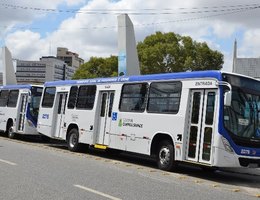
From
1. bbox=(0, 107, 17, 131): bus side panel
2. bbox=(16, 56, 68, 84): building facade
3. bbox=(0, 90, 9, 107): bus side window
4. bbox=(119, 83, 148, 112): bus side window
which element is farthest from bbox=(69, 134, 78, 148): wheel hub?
bbox=(16, 56, 68, 84): building facade

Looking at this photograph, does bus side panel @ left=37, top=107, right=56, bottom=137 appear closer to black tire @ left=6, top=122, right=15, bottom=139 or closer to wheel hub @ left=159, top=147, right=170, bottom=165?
black tire @ left=6, top=122, right=15, bottom=139

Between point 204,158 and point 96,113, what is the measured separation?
6.05 meters

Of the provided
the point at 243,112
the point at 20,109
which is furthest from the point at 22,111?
the point at 243,112

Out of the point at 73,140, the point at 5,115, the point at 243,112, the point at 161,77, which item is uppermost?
the point at 161,77

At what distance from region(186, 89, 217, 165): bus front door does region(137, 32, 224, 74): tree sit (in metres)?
32.4

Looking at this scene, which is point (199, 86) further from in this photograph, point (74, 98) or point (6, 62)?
point (6, 62)

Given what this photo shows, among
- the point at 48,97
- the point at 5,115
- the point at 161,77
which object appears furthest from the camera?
the point at 5,115

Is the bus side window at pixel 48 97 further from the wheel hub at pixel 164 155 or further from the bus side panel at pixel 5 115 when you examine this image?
the wheel hub at pixel 164 155

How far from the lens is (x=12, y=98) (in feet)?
80.7

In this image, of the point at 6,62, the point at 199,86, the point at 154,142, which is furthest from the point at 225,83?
the point at 6,62

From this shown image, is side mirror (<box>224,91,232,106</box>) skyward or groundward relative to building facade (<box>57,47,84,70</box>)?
groundward

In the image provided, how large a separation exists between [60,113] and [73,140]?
5.56 feet

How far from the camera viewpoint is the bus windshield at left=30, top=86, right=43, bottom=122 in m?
22.8

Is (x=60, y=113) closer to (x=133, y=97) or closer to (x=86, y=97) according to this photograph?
(x=86, y=97)
